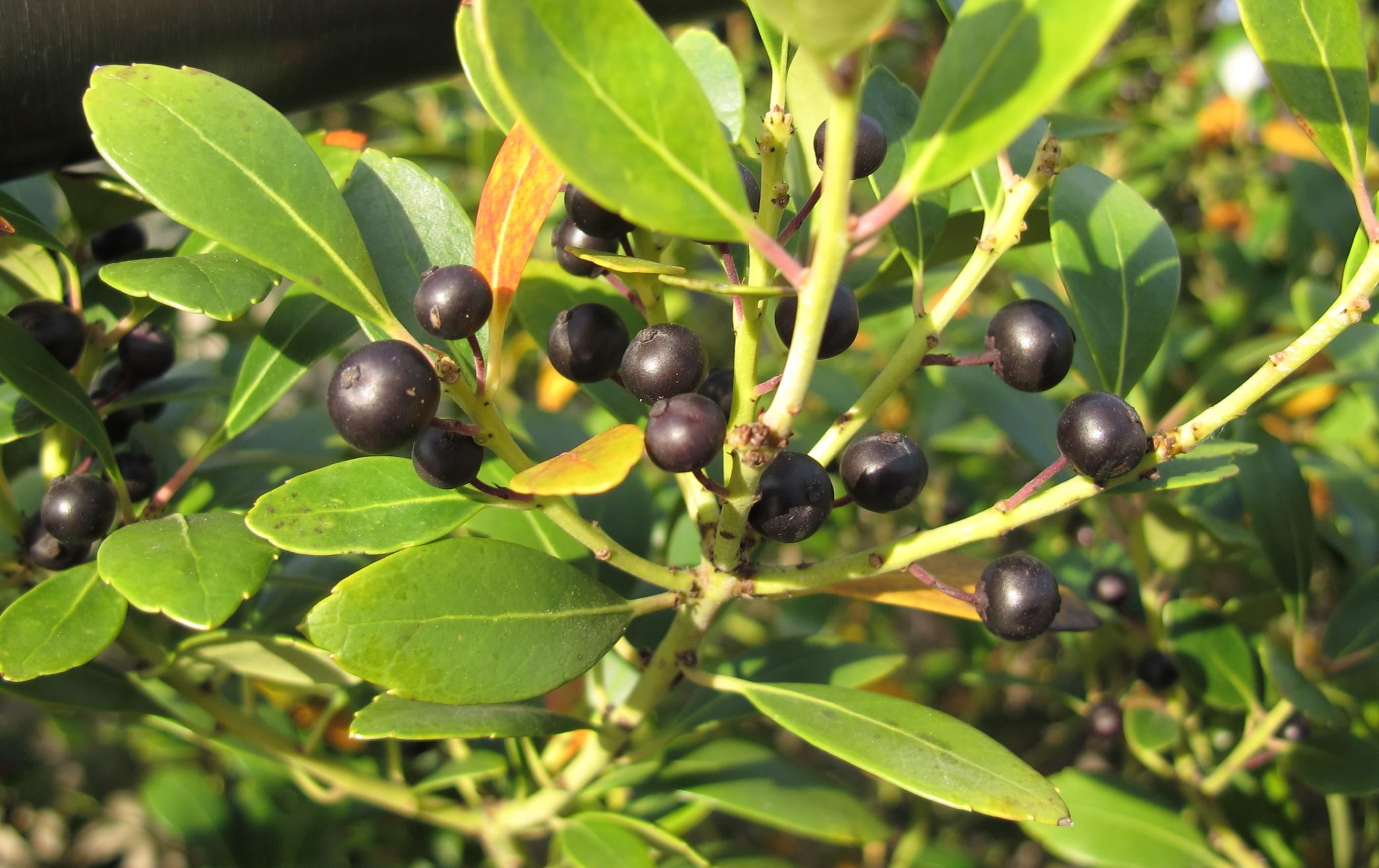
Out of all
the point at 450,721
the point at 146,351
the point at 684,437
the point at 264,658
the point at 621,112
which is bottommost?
the point at 264,658

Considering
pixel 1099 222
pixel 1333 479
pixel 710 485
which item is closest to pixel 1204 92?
pixel 1333 479

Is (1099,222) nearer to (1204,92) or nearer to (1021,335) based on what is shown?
(1021,335)

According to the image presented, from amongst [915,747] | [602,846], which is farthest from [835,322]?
[602,846]

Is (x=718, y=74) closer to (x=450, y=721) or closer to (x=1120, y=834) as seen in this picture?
(x=450, y=721)

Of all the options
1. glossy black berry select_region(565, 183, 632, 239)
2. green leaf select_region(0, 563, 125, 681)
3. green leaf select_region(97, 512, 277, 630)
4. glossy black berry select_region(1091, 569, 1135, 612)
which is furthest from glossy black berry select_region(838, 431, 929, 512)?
glossy black berry select_region(1091, 569, 1135, 612)

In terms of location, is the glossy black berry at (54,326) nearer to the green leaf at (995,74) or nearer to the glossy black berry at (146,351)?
the glossy black berry at (146,351)

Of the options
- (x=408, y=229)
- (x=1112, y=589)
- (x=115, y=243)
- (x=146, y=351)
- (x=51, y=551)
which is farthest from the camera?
(x=1112, y=589)

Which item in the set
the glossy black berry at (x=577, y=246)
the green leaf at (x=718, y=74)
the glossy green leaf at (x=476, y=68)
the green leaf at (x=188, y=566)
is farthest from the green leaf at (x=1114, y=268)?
the green leaf at (x=188, y=566)
